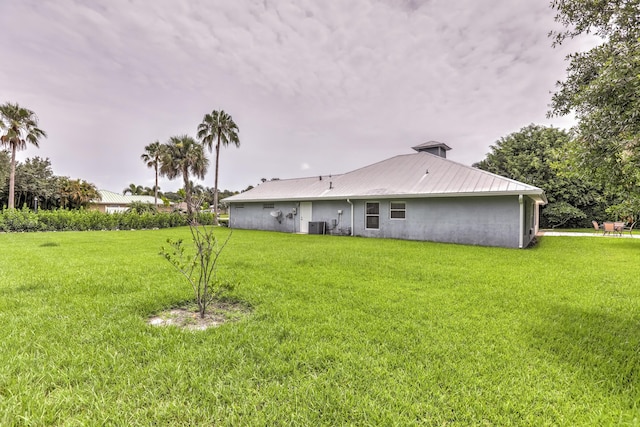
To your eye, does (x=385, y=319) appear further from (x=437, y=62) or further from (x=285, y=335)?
(x=437, y=62)

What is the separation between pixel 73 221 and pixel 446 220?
21.1 metres

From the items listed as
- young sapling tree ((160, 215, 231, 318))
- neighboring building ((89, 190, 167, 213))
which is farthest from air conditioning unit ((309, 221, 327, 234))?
neighboring building ((89, 190, 167, 213))

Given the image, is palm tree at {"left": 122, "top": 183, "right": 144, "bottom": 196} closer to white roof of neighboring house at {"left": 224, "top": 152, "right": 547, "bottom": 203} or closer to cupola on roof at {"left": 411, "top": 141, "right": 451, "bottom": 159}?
white roof of neighboring house at {"left": 224, "top": 152, "right": 547, "bottom": 203}

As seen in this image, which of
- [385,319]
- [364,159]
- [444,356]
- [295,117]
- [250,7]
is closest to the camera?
[444,356]

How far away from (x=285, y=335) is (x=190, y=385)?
1.07 metres

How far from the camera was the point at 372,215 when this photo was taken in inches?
547

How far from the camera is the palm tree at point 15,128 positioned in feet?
63.1

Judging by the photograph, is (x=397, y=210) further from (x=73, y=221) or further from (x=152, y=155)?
(x=152, y=155)

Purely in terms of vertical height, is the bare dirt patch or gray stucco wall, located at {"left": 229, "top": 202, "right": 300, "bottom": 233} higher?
gray stucco wall, located at {"left": 229, "top": 202, "right": 300, "bottom": 233}

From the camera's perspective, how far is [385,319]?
3.47 metres

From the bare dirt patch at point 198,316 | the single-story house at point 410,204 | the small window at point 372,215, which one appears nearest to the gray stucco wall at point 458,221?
the single-story house at point 410,204

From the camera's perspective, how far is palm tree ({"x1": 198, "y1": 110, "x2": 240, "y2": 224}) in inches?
923

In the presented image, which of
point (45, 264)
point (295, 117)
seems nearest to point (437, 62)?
point (295, 117)

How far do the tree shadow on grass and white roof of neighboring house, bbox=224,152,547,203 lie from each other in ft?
24.1
